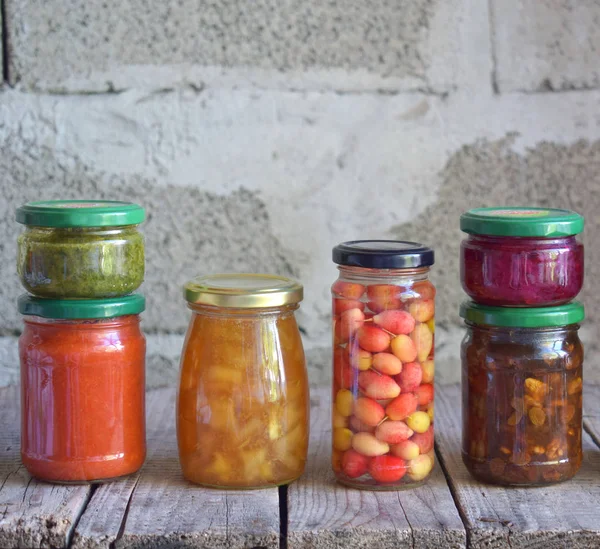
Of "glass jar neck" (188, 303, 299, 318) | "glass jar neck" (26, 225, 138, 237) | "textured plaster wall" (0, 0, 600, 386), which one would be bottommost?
"glass jar neck" (188, 303, 299, 318)

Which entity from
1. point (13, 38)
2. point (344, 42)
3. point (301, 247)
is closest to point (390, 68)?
point (344, 42)

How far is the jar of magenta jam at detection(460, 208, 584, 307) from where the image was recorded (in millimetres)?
1085

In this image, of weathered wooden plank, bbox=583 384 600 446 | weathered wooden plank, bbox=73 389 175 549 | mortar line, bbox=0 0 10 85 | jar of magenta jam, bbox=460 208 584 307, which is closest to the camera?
weathered wooden plank, bbox=73 389 175 549

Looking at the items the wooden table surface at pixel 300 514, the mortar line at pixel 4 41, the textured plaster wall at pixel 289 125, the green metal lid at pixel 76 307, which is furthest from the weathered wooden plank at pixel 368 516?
the mortar line at pixel 4 41

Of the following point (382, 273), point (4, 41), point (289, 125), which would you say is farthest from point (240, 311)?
point (4, 41)

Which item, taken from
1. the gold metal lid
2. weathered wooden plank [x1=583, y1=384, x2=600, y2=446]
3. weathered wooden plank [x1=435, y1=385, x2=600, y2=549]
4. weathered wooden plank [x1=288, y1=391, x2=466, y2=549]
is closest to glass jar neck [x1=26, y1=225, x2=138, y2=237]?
the gold metal lid

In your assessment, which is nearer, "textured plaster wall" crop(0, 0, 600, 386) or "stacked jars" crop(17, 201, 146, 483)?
"stacked jars" crop(17, 201, 146, 483)

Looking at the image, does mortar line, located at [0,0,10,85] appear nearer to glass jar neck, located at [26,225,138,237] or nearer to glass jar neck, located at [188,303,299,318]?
glass jar neck, located at [26,225,138,237]

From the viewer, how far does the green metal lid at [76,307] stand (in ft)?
3.60

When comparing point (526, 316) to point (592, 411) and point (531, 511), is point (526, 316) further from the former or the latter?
point (592, 411)

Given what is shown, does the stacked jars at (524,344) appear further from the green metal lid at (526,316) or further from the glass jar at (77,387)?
the glass jar at (77,387)

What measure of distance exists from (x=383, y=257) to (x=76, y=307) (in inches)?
13.9

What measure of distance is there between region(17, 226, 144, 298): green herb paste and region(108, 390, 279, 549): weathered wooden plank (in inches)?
9.2

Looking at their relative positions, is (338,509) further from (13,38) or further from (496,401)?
(13,38)
